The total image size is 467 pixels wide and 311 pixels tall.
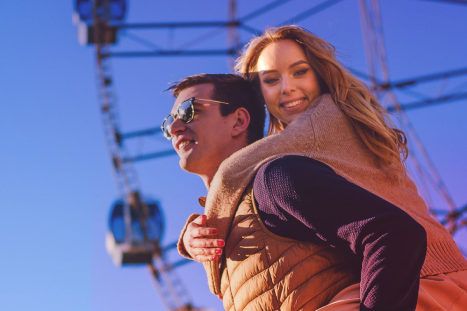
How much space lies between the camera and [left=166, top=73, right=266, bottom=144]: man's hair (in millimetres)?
3076

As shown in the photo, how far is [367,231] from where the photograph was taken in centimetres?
182

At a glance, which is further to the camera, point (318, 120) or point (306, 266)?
point (318, 120)

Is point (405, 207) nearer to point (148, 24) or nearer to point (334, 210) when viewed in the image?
point (334, 210)

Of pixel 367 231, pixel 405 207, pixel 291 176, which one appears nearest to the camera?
pixel 367 231

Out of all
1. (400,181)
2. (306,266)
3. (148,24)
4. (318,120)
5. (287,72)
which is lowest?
(306,266)

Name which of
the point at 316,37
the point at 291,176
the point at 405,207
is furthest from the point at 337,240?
the point at 316,37

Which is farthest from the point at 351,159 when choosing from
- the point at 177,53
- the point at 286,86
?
the point at 177,53

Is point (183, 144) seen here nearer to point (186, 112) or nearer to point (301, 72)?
point (186, 112)

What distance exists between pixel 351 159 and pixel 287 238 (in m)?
0.43

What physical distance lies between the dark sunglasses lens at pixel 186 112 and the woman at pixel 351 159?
1.17 ft

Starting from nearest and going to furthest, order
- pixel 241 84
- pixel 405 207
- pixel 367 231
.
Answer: pixel 367 231
pixel 405 207
pixel 241 84

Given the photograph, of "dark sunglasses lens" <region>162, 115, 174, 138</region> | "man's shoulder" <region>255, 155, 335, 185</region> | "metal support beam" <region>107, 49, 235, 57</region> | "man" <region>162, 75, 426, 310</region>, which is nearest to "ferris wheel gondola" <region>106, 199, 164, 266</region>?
"metal support beam" <region>107, 49, 235, 57</region>

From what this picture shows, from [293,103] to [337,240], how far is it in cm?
113

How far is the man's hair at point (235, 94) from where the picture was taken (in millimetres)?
3076
